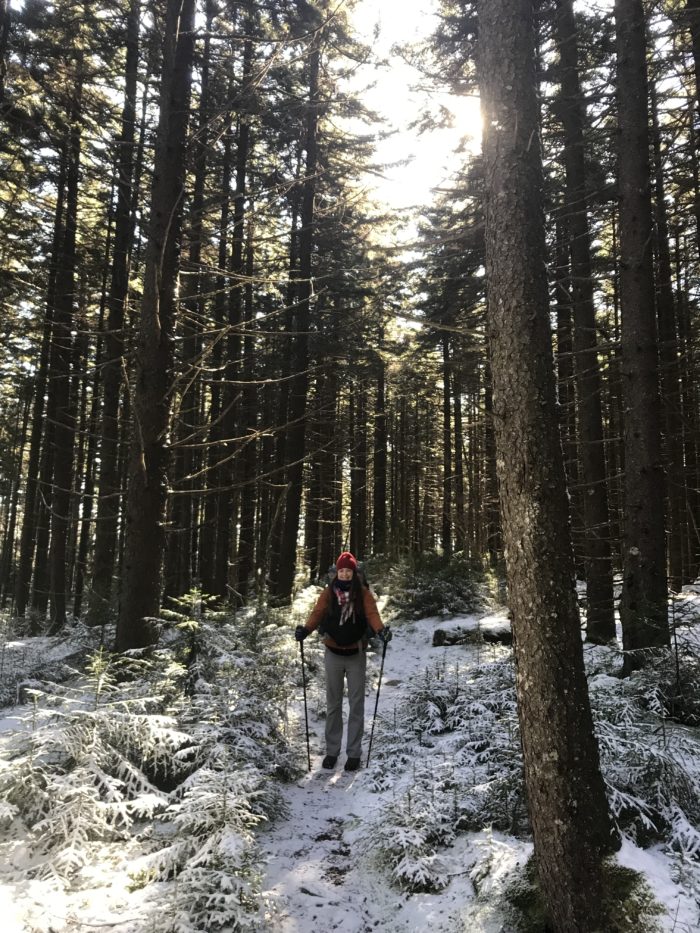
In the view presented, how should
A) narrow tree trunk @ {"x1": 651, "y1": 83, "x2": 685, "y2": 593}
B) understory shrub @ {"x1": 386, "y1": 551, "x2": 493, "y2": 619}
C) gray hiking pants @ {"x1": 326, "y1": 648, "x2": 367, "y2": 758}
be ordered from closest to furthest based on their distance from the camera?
gray hiking pants @ {"x1": 326, "y1": 648, "x2": 367, "y2": 758}
narrow tree trunk @ {"x1": 651, "y1": 83, "x2": 685, "y2": 593}
understory shrub @ {"x1": 386, "y1": 551, "x2": 493, "y2": 619}

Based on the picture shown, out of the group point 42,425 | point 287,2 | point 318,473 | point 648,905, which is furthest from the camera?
point 318,473

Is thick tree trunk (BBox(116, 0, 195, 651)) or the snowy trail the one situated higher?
thick tree trunk (BBox(116, 0, 195, 651))

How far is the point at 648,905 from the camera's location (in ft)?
9.65

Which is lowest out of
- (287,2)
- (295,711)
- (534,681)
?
(295,711)

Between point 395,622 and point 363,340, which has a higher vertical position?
point 363,340

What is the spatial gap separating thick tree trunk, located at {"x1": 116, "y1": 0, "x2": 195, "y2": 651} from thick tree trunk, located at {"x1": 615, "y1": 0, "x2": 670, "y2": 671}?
18.0ft

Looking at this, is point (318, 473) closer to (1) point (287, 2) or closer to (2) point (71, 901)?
(1) point (287, 2)

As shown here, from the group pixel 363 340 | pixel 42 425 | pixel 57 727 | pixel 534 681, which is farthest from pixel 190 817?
pixel 42 425

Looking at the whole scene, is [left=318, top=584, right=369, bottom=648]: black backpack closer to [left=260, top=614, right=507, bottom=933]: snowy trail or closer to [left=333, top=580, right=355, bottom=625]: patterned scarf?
[left=333, top=580, right=355, bottom=625]: patterned scarf

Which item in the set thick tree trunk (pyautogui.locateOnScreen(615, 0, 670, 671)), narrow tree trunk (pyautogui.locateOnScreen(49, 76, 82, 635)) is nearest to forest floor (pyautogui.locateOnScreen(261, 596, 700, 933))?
thick tree trunk (pyautogui.locateOnScreen(615, 0, 670, 671))

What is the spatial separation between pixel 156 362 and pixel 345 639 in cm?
384

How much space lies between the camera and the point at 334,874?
401 cm

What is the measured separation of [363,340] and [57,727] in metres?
14.5

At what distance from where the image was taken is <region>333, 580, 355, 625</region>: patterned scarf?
634cm
